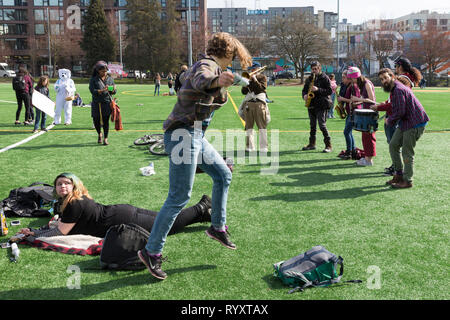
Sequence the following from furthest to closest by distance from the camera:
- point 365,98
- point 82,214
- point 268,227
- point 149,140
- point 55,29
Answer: point 55,29
point 149,140
point 365,98
point 268,227
point 82,214

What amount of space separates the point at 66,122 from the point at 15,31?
98742 mm

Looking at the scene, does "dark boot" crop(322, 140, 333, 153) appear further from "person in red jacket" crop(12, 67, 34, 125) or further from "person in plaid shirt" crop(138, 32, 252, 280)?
"person in red jacket" crop(12, 67, 34, 125)

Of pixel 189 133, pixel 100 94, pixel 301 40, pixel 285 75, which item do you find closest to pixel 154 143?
pixel 100 94

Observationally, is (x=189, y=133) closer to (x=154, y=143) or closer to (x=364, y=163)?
(x=364, y=163)

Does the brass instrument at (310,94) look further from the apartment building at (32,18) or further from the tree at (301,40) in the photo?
the apartment building at (32,18)

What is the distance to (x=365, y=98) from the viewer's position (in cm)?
845

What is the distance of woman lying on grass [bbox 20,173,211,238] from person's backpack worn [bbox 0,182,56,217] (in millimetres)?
861

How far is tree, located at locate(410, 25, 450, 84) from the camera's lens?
72438 mm

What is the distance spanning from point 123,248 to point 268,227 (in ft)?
6.33

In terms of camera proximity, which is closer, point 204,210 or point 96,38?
point 204,210

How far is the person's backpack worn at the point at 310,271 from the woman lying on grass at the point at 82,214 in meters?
1.60

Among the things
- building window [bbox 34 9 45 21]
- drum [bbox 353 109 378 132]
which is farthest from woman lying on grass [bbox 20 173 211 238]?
building window [bbox 34 9 45 21]
